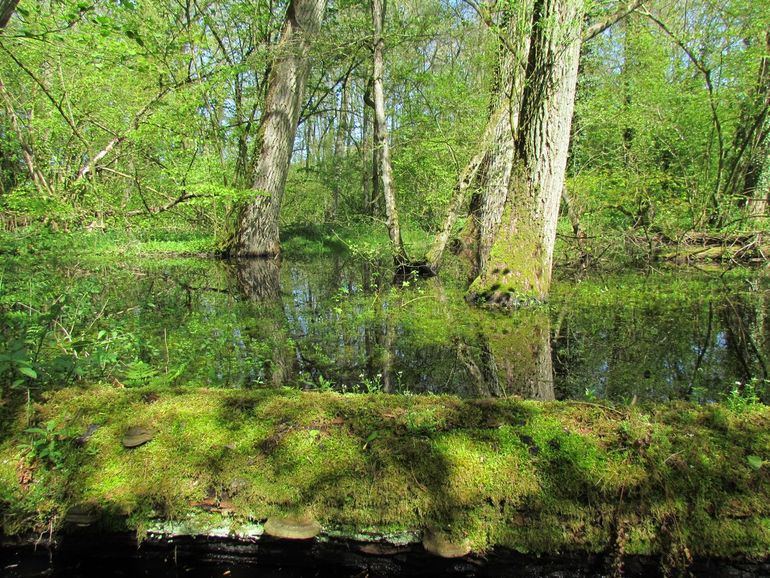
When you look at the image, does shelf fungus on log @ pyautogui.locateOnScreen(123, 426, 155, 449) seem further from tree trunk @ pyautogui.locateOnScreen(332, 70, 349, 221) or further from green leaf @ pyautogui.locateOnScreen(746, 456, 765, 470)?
tree trunk @ pyautogui.locateOnScreen(332, 70, 349, 221)

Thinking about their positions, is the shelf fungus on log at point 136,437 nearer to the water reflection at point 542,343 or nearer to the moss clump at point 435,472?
the moss clump at point 435,472

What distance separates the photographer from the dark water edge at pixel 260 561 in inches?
59.9

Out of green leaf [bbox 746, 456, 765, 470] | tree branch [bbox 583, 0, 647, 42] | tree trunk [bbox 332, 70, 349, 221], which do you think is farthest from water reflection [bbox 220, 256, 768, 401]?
tree trunk [bbox 332, 70, 349, 221]

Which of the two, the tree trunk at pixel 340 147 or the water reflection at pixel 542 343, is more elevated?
the tree trunk at pixel 340 147

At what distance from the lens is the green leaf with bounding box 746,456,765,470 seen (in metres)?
1.58

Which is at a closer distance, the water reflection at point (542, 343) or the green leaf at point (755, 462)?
the green leaf at point (755, 462)

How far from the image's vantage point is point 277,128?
11555mm

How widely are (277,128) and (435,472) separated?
37.4 feet

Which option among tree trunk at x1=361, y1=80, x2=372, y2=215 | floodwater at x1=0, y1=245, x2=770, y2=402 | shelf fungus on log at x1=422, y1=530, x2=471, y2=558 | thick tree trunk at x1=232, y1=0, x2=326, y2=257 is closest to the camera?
shelf fungus on log at x1=422, y1=530, x2=471, y2=558

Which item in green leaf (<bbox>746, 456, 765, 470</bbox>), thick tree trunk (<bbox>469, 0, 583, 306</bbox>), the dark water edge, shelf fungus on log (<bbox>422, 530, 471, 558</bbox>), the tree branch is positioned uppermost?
the tree branch

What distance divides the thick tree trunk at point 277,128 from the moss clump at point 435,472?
9612 millimetres

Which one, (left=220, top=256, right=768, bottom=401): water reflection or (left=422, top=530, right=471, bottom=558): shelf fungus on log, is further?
(left=220, top=256, right=768, bottom=401): water reflection

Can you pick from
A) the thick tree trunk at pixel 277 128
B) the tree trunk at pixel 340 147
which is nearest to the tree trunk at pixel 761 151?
the thick tree trunk at pixel 277 128

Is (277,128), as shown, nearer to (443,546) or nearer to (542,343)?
(542,343)
